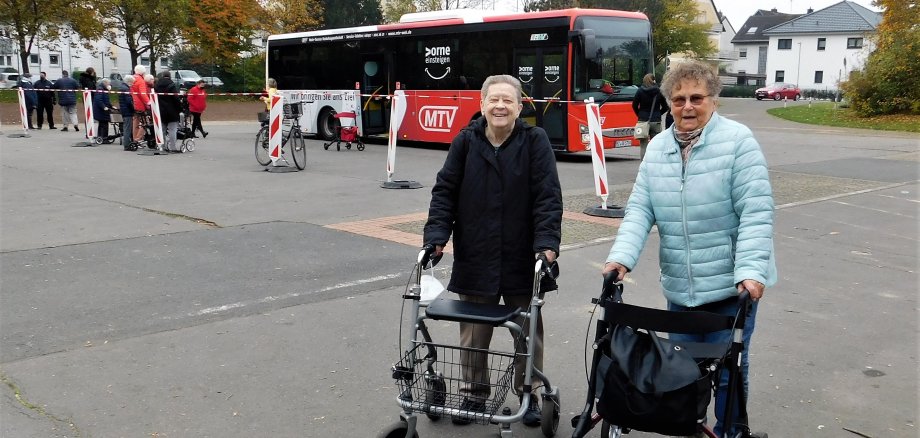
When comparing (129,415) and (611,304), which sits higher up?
(611,304)

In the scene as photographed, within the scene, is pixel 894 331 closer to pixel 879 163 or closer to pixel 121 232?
pixel 121 232

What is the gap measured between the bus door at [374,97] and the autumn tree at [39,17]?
22.0 meters

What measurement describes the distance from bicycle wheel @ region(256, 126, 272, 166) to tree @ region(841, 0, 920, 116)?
26984mm

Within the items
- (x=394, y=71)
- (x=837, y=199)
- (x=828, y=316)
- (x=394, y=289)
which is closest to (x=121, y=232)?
(x=394, y=289)

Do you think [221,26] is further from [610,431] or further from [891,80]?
[610,431]

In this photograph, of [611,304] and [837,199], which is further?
[837,199]

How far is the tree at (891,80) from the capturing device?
107ft

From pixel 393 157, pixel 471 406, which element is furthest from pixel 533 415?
pixel 393 157

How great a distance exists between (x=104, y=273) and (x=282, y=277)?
60.9 inches

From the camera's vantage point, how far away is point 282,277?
712 centimetres

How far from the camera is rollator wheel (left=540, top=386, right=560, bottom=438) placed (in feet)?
13.2

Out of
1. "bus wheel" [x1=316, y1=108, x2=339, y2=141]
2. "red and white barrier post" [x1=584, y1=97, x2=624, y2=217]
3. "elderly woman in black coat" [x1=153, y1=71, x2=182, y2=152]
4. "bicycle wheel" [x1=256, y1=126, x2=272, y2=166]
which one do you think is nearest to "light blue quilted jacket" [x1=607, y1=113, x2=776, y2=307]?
"red and white barrier post" [x1=584, y1=97, x2=624, y2=217]

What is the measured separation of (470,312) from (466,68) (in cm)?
1689

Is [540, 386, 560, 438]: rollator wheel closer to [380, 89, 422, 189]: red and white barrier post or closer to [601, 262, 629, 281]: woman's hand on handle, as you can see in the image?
[601, 262, 629, 281]: woman's hand on handle
